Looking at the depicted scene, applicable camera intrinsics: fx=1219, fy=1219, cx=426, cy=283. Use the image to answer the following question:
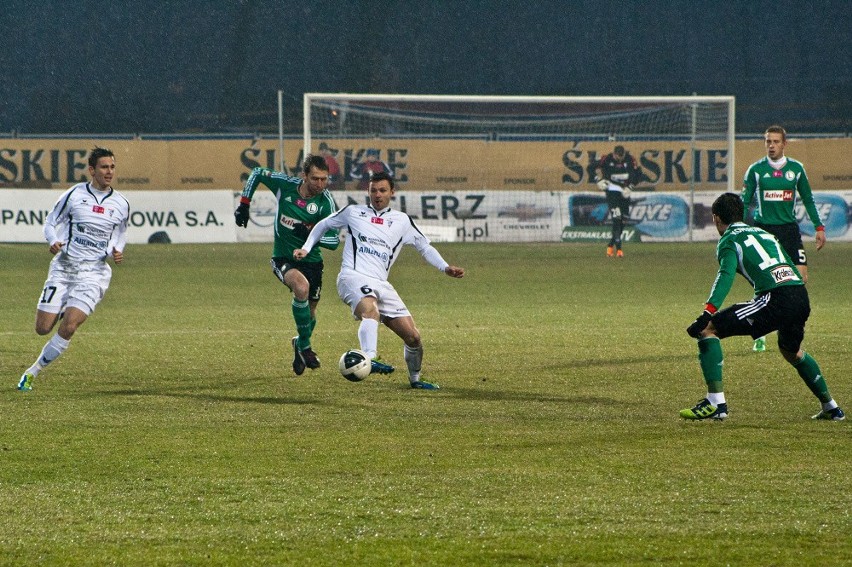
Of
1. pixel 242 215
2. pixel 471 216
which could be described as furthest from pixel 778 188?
pixel 471 216

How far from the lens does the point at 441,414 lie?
27.1ft

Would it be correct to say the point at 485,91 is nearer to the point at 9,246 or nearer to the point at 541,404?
the point at 9,246

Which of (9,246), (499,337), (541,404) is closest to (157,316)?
(499,337)

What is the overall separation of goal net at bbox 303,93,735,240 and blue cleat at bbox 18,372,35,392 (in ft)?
64.7

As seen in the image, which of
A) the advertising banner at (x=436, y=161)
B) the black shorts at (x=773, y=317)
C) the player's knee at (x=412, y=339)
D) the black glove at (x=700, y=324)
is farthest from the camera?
the advertising banner at (x=436, y=161)

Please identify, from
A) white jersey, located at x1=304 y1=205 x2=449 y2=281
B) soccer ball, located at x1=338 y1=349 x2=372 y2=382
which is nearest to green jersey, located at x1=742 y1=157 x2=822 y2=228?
white jersey, located at x1=304 y1=205 x2=449 y2=281

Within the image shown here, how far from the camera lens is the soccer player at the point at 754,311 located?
25.2 ft

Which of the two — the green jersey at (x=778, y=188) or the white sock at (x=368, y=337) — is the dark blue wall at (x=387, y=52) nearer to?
the green jersey at (x=778, y=188)

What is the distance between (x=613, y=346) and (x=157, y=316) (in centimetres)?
627

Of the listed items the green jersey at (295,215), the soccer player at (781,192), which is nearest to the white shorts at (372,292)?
the green jersey at (295,215)

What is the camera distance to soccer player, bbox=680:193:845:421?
7.70 m

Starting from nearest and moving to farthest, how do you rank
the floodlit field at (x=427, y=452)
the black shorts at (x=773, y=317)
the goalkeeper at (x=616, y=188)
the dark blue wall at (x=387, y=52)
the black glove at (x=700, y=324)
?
the floodlit field at (x=427, y=452) → the black glove at (x=700, y=324) → the black shorts at (x=773, y=317) → the goalkeeper at (x=616, y=188) → the dark blue wall at (x=387, y=52)

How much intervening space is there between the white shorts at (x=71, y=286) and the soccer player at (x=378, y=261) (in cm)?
172

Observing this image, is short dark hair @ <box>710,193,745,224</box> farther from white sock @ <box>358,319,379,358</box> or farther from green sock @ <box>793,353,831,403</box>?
white sock @ <box>358,319,379,358</box>
